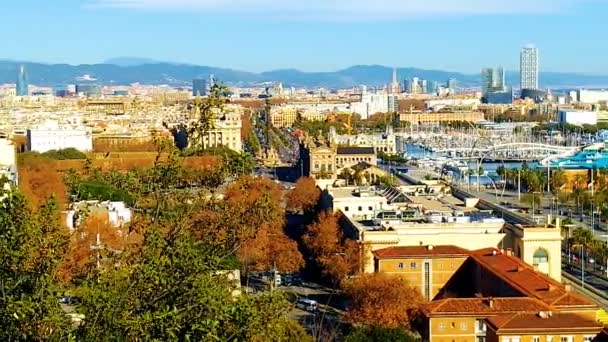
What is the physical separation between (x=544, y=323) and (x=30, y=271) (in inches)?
369

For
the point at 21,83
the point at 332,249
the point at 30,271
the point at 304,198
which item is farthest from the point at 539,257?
the point at 21,83

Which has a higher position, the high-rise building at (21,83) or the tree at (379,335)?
the high-rise building at (21,83)

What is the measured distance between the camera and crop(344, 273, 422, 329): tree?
1389 cm

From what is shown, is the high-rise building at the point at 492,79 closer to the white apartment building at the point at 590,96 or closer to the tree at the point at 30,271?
the white apartment building at the point at 590,96

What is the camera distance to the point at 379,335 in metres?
12.1

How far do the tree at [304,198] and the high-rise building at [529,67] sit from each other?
147081 millimetres

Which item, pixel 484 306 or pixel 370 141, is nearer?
pixel 484 306

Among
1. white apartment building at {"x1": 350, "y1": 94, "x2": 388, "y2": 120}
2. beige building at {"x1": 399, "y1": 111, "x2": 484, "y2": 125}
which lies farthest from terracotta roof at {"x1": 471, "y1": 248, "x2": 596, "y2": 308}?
white apartment building at {"x1": 350, "y1": 94, "x2": 388, "y2": 120}

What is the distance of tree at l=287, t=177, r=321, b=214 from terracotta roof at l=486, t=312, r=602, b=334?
52.8 feet

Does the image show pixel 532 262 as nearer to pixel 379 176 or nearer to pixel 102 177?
pixel 102 177

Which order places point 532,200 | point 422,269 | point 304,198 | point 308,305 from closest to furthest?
point 308,305 → point 422,269 → point 304,198 → point 532,200

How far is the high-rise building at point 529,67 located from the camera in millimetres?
172462

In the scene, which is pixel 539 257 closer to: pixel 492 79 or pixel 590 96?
pixel 590 96

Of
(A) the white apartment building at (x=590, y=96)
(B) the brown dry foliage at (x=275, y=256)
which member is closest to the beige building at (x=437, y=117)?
(A) the white apartment building at (x=590, y=96)
